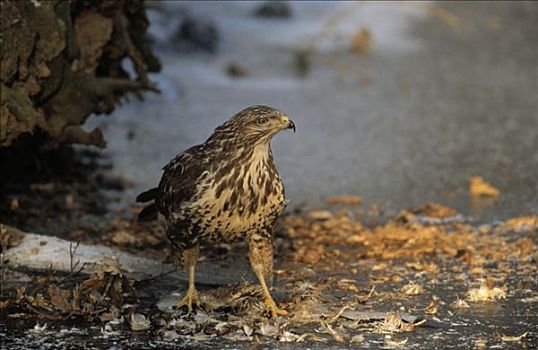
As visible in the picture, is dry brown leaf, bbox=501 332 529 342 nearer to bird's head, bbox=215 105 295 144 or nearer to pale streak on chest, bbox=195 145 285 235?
pale streak on chest, bbox=195 145 285 235

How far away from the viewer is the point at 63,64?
26.3 feet

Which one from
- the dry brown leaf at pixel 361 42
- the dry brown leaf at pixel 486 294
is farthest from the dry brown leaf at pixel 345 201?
the dry brown leaf at pixel 361 42

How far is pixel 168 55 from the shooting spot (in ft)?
48.2

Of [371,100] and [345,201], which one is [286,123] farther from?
[371,100]

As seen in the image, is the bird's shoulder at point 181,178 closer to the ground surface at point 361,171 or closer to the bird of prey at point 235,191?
the bird of prey at point 235,191

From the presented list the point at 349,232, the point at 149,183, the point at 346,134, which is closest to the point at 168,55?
the point at 346,134

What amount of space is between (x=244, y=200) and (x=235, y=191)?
0.07m

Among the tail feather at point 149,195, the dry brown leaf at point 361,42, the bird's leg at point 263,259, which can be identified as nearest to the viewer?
the bird's leg at point 263,259

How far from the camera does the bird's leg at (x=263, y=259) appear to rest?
6.04 meters

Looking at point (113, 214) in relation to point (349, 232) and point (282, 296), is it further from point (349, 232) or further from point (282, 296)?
point (282, 296)

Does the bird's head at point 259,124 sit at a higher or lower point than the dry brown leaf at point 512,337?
higher

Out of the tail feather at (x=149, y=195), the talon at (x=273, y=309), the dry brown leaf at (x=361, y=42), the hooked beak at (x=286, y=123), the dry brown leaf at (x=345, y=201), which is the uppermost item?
the dry brown leaf at (x=361, y=42)

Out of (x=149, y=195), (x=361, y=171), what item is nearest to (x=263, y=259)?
(x=149, y=195)

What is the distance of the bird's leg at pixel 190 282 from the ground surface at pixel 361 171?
84mm
